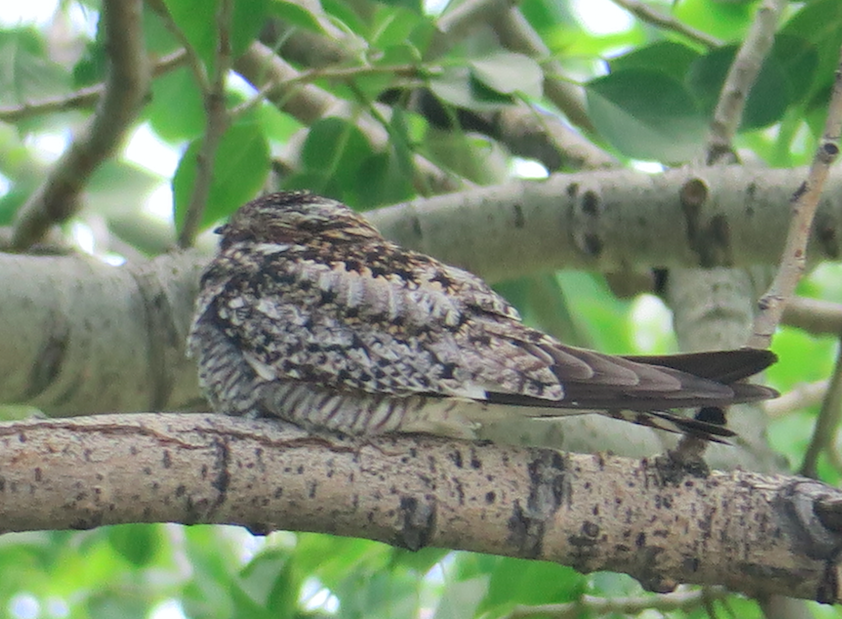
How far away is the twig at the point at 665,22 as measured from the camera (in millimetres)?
2584

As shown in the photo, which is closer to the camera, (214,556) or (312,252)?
(312,252)

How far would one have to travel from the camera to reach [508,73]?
5.99ft

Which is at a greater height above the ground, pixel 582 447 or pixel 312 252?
pixel 312 252

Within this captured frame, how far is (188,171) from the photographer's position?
82.4 inches

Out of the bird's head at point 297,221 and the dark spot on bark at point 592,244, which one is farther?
the dark spot on bark at point 592,244

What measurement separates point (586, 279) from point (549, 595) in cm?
218

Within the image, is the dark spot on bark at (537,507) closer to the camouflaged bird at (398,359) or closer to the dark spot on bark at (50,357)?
the camouflaged bird at (398,359)

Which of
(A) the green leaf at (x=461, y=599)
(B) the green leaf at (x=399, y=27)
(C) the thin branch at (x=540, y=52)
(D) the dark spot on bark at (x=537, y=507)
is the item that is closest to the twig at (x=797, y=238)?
(D) the dark spot on bark at (x=537, y=507)

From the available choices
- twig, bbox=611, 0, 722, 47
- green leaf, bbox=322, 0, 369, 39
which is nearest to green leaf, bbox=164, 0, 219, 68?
green leaf, bbox=322, 0, 369, 39

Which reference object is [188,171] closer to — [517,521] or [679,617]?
[517,521]

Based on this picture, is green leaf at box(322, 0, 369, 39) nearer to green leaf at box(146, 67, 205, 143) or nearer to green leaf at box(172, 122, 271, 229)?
green leaf at box(172, 122, 271, 229)

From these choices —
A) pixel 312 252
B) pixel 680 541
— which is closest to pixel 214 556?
pixel 312 252

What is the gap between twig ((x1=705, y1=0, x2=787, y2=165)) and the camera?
198 cm

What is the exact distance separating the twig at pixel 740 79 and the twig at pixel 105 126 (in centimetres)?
112
